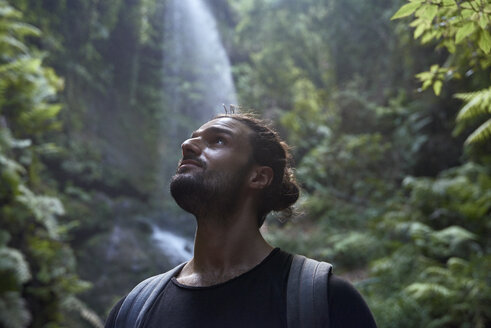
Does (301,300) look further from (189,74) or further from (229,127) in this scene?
(189,74)

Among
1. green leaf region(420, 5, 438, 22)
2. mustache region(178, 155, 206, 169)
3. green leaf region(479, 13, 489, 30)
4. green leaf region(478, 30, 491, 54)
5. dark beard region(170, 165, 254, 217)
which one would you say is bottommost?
dark beard region(170, 165, 254, 217)

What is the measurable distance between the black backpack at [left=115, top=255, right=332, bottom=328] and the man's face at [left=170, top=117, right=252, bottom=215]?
1.17 ft

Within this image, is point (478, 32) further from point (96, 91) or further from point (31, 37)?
point (96, 91)

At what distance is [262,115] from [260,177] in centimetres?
1024

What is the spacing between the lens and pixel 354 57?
496 inches

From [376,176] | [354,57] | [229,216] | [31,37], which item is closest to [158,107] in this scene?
[31,37]

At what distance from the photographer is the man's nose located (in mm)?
1578

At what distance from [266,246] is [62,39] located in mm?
11640

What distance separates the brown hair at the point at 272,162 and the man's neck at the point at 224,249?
0.49 ft

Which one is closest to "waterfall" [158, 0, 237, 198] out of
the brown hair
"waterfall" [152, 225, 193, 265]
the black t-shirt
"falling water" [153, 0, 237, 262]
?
"falling water" [153, 0, 237, 262]

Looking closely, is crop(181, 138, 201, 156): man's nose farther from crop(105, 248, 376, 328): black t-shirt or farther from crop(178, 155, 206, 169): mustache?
crop(105, 248, 376, 328): black t-shirt

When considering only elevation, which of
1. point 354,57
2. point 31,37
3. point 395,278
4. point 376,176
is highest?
point 31,37

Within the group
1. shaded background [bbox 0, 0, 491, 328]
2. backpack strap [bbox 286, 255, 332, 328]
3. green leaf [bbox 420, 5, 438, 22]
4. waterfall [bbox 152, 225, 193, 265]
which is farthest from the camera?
waterfall [bbox 152, 225, 193, 265]

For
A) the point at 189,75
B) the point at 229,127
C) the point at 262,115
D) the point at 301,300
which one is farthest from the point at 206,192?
the point at 189,75
